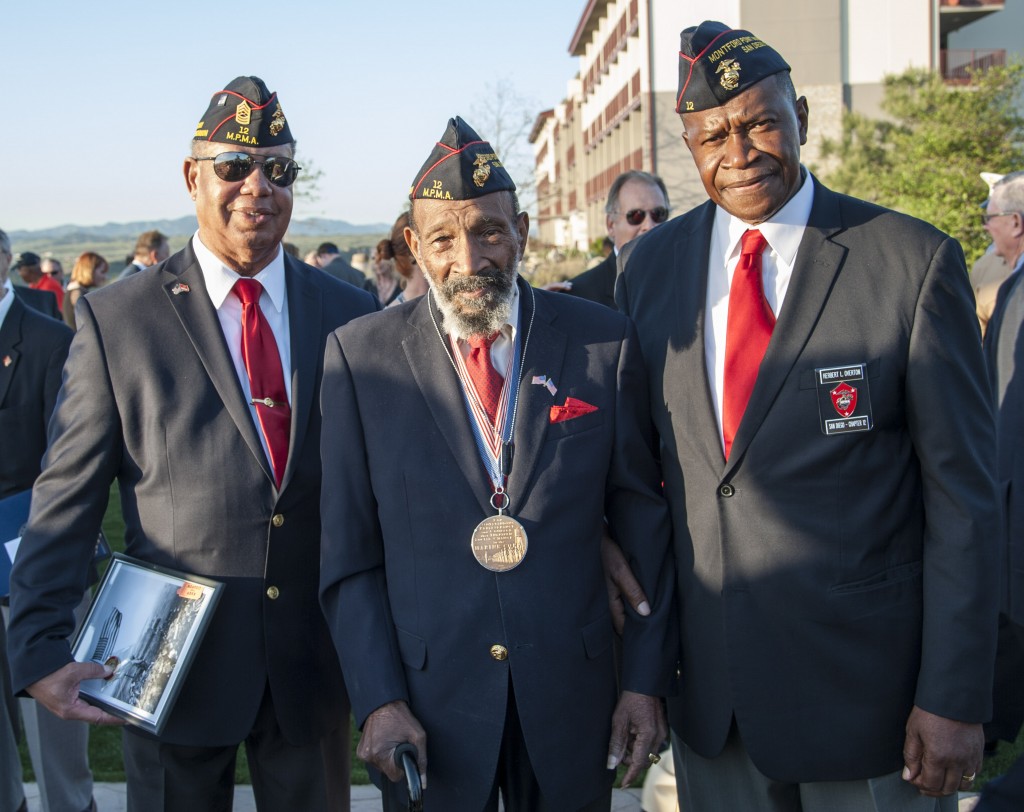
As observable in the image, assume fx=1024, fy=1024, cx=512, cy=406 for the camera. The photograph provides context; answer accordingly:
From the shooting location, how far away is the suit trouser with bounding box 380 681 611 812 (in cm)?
262

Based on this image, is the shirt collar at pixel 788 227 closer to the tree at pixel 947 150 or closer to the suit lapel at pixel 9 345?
the suit lapel at pixel 9 345

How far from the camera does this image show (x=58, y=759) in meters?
4.19

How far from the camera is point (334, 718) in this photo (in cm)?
319

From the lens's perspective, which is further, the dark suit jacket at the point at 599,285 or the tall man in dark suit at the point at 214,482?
the dark suit jacket at the point at 599,285

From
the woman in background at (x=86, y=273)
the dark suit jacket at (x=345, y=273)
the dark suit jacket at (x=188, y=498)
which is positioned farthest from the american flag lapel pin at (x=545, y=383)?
the woman in background at (x=86, y=273)

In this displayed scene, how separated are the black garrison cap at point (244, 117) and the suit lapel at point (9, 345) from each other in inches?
62.7

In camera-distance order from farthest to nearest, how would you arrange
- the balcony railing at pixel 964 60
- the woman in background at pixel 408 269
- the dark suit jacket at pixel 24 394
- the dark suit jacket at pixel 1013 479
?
the balcony railing at pixel 964 60, the woman in background at pixel 408 269, the dark suit jacket at pixel 1013 479, the dark suit jacket at pixel 24 394

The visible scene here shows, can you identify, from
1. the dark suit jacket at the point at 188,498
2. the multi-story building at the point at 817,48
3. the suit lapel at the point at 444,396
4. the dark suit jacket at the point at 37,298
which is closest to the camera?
the suit lapel at the point at 444,396

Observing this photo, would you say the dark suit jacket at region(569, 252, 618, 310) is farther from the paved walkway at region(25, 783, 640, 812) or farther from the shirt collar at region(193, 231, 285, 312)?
the shirt collar at region(193, 231, 285, 312)

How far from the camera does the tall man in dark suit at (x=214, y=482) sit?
2922mm

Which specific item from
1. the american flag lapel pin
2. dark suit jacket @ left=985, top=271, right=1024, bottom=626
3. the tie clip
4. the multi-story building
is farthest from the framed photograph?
the multi-story building

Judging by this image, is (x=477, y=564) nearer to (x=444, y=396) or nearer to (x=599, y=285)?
(x=444, y=396)

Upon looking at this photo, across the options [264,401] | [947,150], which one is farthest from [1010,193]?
[947,150]

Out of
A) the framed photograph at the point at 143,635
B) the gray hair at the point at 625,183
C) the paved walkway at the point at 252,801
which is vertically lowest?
the paved walkway at the point at 252,801
